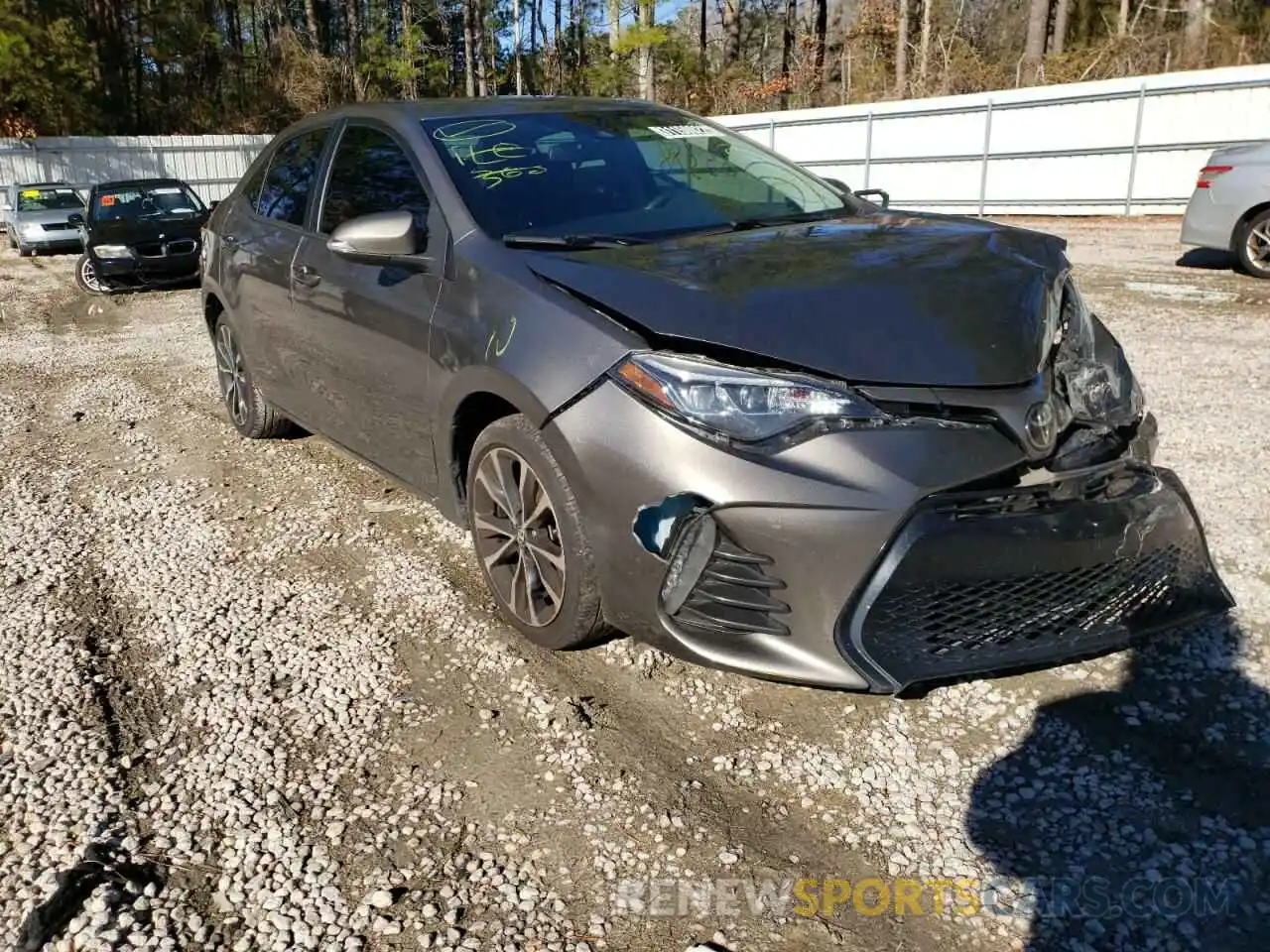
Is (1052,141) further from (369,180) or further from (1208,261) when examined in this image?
(369,180)

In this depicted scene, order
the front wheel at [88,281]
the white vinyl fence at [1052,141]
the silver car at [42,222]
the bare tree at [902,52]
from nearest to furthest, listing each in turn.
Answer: the front wheel at [88,281], the white vinyl fence at [1052,141], the silver car at [42,222], the bare tree at [902,52]

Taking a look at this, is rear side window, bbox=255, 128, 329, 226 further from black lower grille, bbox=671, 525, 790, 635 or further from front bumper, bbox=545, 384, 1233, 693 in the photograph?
black lower grille, bbox=671, 525, 790, 635

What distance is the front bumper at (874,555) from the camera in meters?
→ 2.33

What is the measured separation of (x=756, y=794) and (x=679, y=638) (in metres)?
0.43

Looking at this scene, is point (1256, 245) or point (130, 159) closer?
point (1256, 245)

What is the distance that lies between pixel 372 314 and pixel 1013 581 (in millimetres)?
2421

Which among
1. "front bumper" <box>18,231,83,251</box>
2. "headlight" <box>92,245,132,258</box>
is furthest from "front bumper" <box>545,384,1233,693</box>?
"front bumper" <box>18,231,83,251</box>

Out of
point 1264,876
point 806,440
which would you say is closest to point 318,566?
point 806,440

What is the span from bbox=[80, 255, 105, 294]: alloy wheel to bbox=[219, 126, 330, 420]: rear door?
939cm

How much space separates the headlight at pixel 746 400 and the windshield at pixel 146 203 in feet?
42.7

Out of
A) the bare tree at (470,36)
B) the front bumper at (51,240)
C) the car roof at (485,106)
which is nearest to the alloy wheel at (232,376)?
the car roof at (485,106)

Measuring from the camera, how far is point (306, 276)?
4164 mm

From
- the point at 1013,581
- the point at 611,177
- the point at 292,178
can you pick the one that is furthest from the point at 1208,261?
the point at 1013,581

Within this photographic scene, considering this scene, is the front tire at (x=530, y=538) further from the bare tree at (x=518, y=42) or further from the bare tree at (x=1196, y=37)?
the bare tree at (x=518, y=42)
